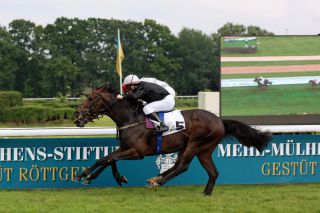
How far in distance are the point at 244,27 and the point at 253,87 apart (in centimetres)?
6037

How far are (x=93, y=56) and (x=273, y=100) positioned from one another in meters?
52.5

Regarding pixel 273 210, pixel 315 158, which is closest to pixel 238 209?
pixel 273 210

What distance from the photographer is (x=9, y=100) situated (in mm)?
24297

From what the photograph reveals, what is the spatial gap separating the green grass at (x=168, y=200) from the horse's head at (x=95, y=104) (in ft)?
3.24

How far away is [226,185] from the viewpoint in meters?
7.80

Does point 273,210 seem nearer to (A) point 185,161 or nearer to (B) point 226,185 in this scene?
(A) point 185,161

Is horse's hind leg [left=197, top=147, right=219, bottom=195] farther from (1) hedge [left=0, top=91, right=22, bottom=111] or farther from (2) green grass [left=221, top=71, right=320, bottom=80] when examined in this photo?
(1) hedge [left=0, top=91, right=22, bottom=111]

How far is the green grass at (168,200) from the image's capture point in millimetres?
5754

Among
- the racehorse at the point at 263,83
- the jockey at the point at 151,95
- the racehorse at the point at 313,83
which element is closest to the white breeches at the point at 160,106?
the jockey at the point at 151,95

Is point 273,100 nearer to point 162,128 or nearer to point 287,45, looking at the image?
point 287,45

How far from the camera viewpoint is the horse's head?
6.70 m

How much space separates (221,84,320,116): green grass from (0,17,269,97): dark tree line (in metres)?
46.5

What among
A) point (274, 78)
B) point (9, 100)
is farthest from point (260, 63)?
point (9, 100)

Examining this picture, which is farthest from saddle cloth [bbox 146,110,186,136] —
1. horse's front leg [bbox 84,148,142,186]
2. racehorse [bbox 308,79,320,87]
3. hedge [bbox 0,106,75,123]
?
hedge [bbox 0,106,75,123]
